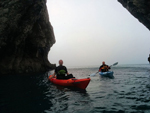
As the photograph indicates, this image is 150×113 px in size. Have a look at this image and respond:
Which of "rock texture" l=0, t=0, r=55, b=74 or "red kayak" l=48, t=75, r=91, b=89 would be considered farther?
"rock texture" l=0, t=0, r=55, b=74

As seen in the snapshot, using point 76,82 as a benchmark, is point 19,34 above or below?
above

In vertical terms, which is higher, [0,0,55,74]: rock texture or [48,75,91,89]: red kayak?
[0,0,55,74]: rock texture

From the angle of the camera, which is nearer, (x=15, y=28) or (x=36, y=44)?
(x=15, y=28)

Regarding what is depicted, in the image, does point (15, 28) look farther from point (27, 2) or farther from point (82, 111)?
point (82, 111)

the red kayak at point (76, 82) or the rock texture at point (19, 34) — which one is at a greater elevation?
the rock texture at point (19, 34)

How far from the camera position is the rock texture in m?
18.5

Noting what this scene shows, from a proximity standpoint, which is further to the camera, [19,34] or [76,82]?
[19,34]

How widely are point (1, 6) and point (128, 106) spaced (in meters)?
21.4

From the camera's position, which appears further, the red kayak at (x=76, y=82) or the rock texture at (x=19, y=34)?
the rock texture at (x=19, y=34)

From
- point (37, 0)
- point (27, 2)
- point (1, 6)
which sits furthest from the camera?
point (37, 0)

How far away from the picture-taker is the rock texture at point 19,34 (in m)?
18.5

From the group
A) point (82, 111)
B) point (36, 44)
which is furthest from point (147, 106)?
point (36, 44)

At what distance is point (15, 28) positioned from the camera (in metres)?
20.1

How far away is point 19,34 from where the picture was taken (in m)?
22.4
